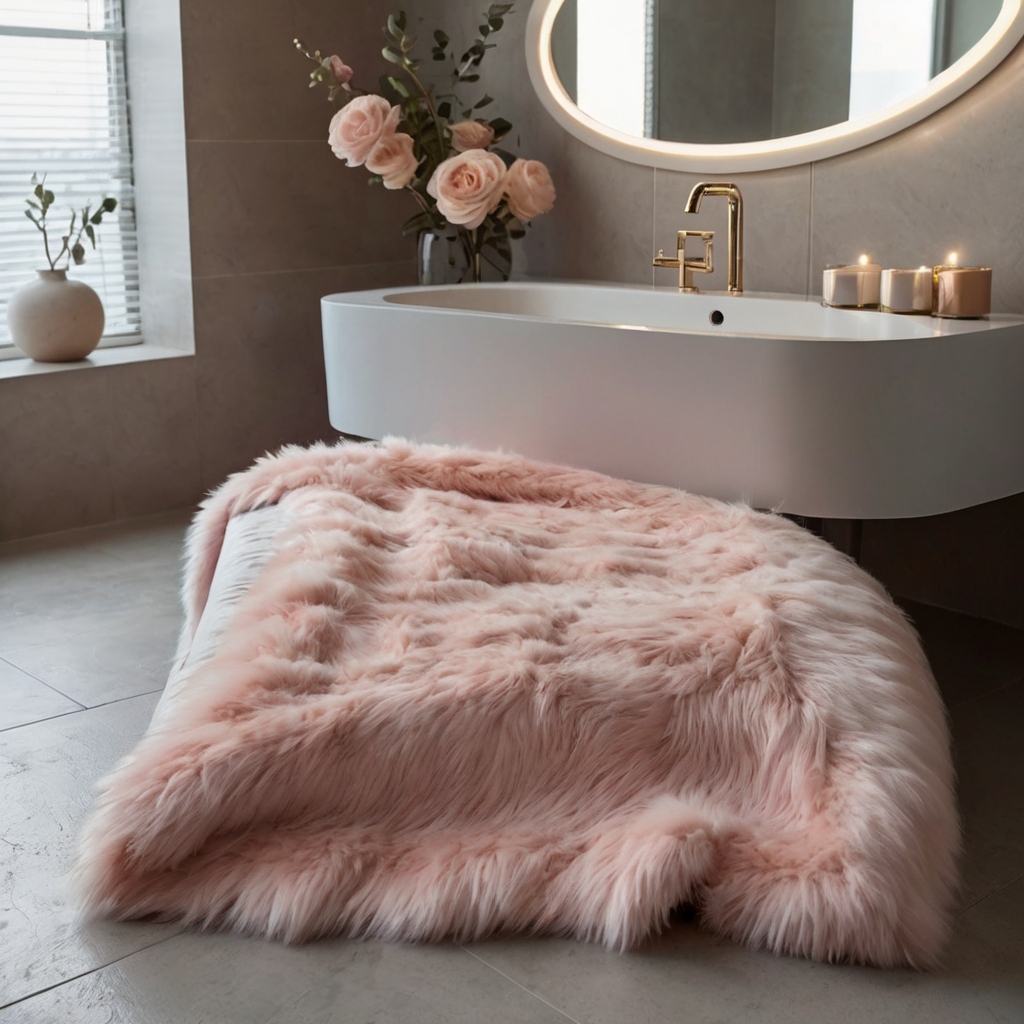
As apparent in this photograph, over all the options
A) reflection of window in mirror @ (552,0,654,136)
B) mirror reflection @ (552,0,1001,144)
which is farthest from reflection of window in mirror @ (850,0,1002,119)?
reflection of window in mirror @ (552,0,654,136)

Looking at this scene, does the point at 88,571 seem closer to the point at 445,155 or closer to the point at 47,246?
the point at 47,246

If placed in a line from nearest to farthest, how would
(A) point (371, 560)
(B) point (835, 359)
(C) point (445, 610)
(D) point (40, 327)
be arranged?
(C) point (445, 610) → (A) point (371, 560) → (B) point (835, 359) → (D) point (40, 327)

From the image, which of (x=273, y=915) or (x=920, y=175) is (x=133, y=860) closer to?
(x=273, y=915)

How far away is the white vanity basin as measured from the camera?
215cm

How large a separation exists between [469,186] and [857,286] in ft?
3.55

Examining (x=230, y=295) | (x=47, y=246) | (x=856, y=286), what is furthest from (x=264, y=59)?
(x=856, y=286)

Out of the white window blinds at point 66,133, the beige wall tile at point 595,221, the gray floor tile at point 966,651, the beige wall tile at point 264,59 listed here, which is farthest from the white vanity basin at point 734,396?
the white window blinds at point 66,133

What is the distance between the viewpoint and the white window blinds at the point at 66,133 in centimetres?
346

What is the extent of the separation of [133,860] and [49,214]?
2627 millimetres

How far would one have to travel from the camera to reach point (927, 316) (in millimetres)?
2441

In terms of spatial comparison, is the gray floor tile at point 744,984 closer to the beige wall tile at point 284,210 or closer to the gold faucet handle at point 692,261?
the gold faucet handle at point 692,261

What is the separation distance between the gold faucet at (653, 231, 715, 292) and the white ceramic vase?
60.6 inches

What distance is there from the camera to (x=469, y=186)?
127 inches

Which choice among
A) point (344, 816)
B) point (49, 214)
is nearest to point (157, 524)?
point (49, 214)
